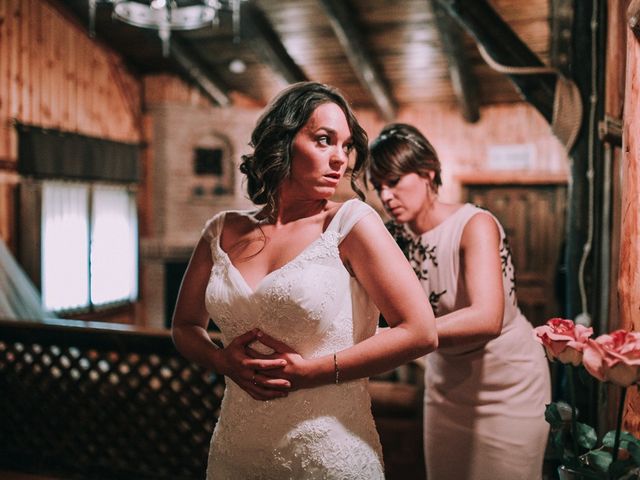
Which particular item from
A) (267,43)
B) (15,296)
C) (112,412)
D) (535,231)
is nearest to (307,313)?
(112,412)

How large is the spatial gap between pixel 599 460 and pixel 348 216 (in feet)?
2.27

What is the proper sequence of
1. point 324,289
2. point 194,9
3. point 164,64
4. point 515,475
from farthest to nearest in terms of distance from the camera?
point 164,64
point 194,9
point 515,475
point 324,289

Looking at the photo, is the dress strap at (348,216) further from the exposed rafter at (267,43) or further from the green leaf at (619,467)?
the exposed rafter at (267,43)

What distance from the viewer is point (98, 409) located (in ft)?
12.6

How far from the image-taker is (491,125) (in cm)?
832

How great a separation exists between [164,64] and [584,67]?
685cm

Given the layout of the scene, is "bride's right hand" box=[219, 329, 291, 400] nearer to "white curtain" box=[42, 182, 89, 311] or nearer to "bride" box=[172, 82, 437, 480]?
"bride" box=[172, 82, 437, 480]

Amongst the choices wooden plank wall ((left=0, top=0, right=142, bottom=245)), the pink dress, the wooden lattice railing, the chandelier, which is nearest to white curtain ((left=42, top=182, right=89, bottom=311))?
wooden plank wall ((left=0, top=0, right=142, bottom=245))

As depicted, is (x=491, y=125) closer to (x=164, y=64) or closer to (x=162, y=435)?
(x=164, y=64)

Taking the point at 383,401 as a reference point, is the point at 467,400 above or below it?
above

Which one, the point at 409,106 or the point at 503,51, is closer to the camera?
the point at 503,51

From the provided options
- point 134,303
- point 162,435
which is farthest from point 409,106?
point 162,435

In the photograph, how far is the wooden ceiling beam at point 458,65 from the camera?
6.26m

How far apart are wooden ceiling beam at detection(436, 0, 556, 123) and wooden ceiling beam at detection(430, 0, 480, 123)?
94.1 inches
